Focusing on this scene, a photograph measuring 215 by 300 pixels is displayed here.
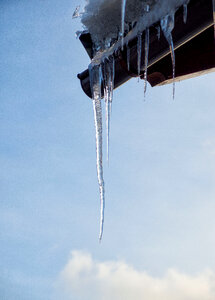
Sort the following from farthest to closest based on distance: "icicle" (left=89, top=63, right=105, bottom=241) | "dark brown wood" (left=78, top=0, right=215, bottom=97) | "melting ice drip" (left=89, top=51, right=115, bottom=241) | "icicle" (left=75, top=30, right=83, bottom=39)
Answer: "icicle" (left=89, top=63, right=105, bottom=241), "melting ice drip" (left=89, top=51, right=115, bottom=241), "icicle" (left=75, top=30, right=83, bottom=39), "dark brown wood" (left=78, top=0, right=215, bottom=97)

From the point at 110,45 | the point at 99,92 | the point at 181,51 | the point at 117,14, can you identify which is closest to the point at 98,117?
the point at 99,92

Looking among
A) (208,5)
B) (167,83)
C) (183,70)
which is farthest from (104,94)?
(208,5)

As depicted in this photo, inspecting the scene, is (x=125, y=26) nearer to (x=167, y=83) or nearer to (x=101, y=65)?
(x=101, y=65)

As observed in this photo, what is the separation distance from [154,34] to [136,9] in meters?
0.21

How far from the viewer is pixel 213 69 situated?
2443mm

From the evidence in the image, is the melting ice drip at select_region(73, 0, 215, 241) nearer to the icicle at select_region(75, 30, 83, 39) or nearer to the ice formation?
the ice formation

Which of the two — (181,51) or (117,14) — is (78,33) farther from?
(181,51)

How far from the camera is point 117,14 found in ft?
6.77

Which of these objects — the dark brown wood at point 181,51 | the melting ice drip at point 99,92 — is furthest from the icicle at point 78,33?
the melting ice drip at point 99,92

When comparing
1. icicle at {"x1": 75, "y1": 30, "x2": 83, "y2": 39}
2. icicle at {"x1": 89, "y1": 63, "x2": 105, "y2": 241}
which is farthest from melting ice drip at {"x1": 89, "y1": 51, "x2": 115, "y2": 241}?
icicle at {"x1": 75, "y1": 30, "x2": 83, "y2": 39}

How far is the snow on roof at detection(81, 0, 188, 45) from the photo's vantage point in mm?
1885

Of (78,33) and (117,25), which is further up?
(78,33)

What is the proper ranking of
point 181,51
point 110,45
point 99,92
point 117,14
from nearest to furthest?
point 117,14 → point 110,45 → point 181,51 → point 99,92

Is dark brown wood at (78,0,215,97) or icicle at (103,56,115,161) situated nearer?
dark brown wood at (78,0,215,97)
